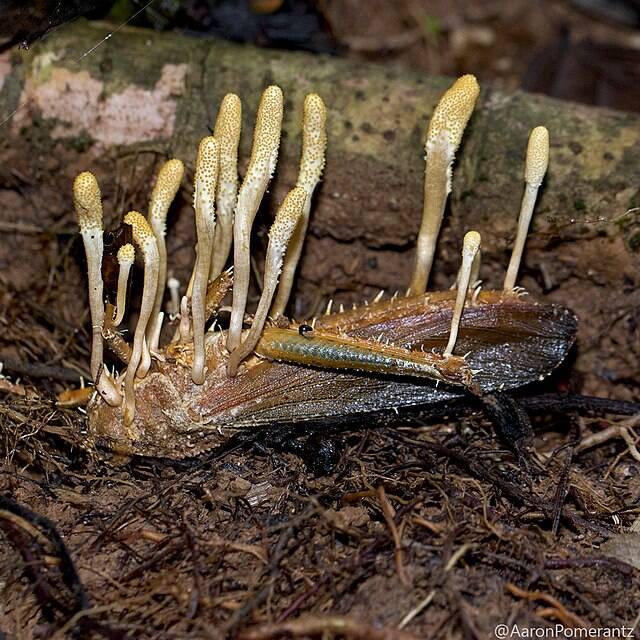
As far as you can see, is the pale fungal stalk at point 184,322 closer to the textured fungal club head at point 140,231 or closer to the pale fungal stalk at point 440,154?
the textured fungal club head at point 140,231

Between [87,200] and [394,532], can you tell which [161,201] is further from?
[394,532]

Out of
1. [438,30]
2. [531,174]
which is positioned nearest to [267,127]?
[531,174]

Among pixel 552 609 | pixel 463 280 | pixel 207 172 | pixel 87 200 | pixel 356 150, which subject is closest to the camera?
pixel 552 609

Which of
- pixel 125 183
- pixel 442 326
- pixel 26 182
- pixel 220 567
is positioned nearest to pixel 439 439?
pixel 442 326

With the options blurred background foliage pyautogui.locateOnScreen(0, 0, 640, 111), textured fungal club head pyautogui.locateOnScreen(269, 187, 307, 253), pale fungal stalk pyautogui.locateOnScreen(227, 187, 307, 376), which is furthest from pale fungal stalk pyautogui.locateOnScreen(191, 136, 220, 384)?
blurred background foliage pyautogui.locateOnScreen(0, 0, 640, 111)

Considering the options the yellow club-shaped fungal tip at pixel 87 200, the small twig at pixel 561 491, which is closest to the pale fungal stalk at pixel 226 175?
the yellow club-shaped fungal tip at pixel 87 200

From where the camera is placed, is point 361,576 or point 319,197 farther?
point 319,197

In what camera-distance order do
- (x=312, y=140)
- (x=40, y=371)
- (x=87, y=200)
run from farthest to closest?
(x=40, y=371) < (x=312, y=140) < (x=87, y=200)

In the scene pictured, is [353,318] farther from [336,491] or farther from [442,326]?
[336,491]
